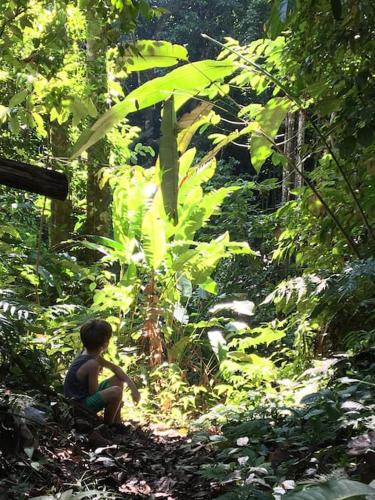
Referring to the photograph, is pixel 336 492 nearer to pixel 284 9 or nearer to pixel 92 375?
pixel 284 9

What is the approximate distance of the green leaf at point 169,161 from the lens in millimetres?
2730

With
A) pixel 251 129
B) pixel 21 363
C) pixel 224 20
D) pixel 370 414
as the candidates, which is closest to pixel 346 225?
pixel 251 129

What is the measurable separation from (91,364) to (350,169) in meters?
1.98

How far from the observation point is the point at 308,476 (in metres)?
1.72

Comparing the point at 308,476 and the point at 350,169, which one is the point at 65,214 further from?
the point at 308,476

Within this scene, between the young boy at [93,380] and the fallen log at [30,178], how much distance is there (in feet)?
5.54

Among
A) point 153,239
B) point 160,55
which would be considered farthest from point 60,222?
point 160,55

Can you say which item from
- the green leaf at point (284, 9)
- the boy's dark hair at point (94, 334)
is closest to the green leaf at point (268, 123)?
the green leaf at point (284, 9)

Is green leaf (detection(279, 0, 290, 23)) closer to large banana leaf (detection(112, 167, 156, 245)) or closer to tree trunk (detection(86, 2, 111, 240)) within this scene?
tree trunk (detection(86, 2, 111, 240))

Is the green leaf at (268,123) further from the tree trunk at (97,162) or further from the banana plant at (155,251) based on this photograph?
the tree trunk at (97,162)

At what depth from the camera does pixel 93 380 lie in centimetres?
335

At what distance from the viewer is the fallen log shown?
6.09 feet

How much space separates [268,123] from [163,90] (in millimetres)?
628

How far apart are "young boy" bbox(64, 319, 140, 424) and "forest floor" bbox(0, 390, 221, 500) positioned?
0.32 meters
